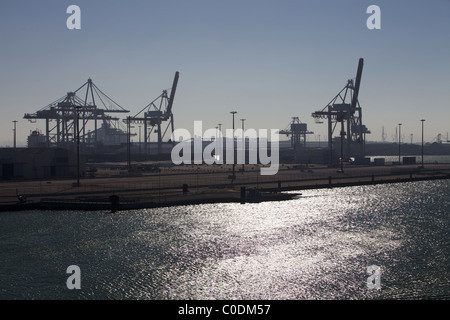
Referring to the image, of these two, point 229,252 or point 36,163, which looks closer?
point 229,252

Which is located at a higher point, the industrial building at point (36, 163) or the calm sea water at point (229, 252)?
the industrial building at point (36, 163)

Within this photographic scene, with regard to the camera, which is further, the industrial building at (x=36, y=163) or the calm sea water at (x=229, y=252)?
the industrial building at (x=36, y=163)

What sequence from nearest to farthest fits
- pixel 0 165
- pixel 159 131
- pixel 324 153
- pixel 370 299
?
pixel 370 299 → pixel 0 165 → pixel 324 153 → pixel 159 131

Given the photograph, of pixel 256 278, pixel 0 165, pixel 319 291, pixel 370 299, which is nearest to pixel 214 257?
pixel 256 278

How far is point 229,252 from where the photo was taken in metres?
25.9

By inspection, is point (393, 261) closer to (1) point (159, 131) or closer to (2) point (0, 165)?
(2) point (0, 165)

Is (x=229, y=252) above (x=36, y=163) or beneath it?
beneath

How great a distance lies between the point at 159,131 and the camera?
5566 inches

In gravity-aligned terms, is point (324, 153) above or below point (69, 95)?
below

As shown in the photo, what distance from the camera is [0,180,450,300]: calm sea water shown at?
19.9 meters

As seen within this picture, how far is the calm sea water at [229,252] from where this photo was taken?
19922 millimetres
